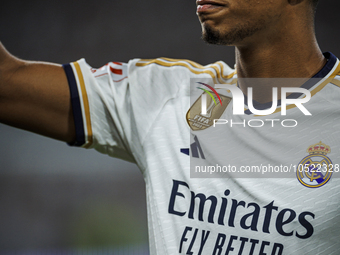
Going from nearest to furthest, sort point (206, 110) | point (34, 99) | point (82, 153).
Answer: point (34, 99) < point (206, 110) < point (82, 153)

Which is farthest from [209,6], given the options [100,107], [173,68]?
[100,107]

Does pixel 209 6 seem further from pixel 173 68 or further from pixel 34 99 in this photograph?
pixel 34 99

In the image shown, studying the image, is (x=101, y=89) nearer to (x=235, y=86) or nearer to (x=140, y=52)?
(x=235, y=86)

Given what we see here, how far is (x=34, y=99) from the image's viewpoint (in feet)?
2.02

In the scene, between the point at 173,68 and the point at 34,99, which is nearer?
the point at 34,99

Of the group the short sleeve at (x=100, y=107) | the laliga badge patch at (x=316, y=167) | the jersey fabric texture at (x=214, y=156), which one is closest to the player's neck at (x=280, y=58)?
the jersey fabric texture at (x=214, y=156)

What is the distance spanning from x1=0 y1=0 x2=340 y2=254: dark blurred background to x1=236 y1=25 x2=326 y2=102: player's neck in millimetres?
3020

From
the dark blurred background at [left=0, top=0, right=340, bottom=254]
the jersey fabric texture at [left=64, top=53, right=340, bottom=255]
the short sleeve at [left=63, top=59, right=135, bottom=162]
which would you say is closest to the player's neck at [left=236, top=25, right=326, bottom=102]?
the jersey fabric texture at [left=64, top=53, right=340, bottom=255]

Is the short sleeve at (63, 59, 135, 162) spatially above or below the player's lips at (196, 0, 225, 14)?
below

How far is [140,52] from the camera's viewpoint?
3.82 meters

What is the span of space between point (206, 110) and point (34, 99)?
349 mm

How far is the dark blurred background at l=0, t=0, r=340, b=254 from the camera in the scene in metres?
3.52

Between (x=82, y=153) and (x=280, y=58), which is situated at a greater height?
(x=280, y=58)

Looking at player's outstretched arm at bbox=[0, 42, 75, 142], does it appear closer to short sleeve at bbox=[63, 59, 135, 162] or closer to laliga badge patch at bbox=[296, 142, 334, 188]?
short sleeve at bbox=[63, 59, 135, 162]
